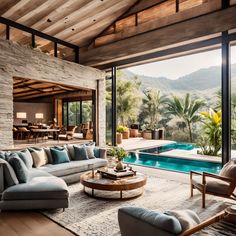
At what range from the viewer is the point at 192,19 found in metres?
5.74

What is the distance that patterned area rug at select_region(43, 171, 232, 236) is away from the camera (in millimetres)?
3164

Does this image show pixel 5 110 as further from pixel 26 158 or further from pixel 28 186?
pixel 28 186

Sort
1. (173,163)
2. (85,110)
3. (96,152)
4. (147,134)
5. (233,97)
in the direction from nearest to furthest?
1. (233,97)
2. (96,152)
3. (173,163)
4. (85,110)
5. (147,134)

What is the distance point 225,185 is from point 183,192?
110 cm

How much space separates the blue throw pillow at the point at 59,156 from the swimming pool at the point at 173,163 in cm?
293

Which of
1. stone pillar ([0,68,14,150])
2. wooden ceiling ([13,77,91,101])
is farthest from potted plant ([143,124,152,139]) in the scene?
stone pillar ([0,68,14,150])

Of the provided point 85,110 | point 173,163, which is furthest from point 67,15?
point 85,110

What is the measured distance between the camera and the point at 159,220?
167cm

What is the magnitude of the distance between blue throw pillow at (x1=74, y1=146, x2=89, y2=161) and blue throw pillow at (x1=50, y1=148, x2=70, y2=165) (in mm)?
308

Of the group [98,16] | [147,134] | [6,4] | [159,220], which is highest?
[98,16]

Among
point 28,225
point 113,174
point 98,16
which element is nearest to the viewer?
point 28,225

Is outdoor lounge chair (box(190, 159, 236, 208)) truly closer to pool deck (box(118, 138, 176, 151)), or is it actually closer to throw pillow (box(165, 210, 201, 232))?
throw pillow (box(165, 210, 201, 232))

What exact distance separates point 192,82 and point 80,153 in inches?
776

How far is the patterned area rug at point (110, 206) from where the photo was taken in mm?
3164
